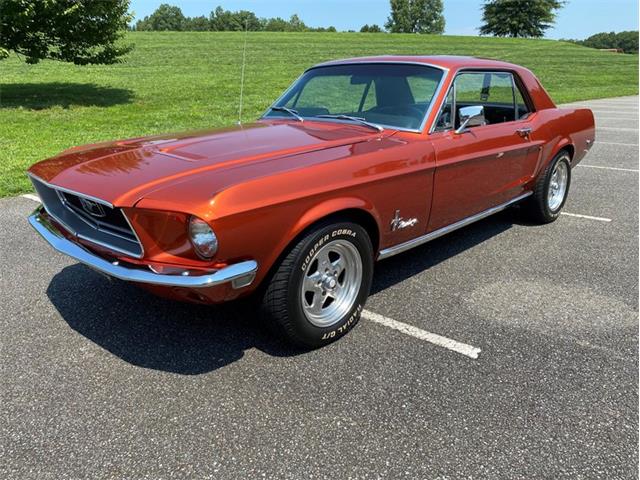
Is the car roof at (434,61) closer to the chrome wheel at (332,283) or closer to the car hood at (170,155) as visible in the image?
the car hood at (170,155)

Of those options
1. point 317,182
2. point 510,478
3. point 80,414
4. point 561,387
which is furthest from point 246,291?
point 561,387

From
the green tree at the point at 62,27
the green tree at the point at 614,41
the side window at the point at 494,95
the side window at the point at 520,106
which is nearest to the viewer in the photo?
the side window at the point at 494,95

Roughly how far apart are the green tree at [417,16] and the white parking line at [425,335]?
4168 inches

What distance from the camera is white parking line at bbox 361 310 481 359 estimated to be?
3.01m

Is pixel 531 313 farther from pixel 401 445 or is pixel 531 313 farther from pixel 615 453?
pixel 401 445

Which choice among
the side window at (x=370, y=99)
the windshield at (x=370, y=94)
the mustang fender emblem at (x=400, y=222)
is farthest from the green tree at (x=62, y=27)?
the mustang fender emblem at (x=400, y=222)

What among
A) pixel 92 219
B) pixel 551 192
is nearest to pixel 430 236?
pixel 92 219

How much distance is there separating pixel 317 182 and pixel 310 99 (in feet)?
5.73

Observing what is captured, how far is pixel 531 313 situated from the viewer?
3.47m

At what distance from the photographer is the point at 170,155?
9.83 ft

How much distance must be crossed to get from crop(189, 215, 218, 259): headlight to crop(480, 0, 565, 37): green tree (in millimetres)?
71414

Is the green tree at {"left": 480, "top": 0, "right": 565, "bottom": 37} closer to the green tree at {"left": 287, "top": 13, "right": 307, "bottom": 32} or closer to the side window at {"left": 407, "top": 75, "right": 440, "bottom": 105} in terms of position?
the green tree at {"left": 287, "top": 13, "right": 307, "bottom": 32}

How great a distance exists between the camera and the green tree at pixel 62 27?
36.2 feet

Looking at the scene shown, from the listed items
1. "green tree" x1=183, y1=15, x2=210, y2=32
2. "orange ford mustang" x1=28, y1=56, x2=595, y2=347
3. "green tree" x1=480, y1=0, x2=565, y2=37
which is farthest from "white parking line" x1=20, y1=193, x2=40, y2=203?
"green tree" x1=480, y1=0, x2=565, y2=37
